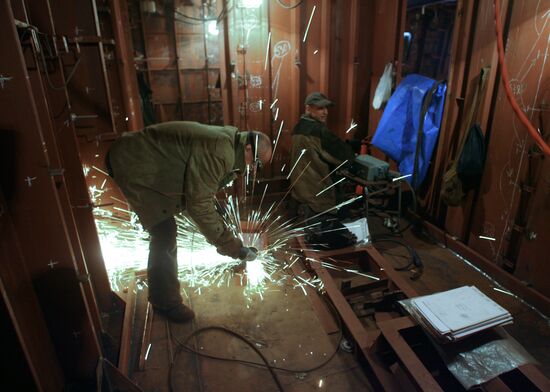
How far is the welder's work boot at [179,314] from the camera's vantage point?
2.84m

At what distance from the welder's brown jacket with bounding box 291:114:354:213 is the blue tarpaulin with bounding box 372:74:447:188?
82 cm

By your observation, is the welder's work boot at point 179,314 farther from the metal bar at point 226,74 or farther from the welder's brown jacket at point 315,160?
the metal bar at point 226,74

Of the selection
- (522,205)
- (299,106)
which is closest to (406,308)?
(522,205)

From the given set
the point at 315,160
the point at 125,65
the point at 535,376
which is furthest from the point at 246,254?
the point at 125,65

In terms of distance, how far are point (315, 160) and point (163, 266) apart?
1.99 meters

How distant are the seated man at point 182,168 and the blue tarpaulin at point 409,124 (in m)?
2.52

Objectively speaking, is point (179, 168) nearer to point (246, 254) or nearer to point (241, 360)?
point (246, 254)

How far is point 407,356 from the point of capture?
2.04m

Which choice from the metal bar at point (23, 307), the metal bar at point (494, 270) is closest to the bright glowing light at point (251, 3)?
the metal bar at point (23, 307)

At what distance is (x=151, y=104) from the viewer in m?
5.95

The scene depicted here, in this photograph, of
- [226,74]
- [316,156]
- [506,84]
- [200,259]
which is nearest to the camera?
[506,84]

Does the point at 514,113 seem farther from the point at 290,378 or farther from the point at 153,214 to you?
the point at 153,214

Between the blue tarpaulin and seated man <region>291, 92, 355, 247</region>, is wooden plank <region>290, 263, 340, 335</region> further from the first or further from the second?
the blue tarpaulin

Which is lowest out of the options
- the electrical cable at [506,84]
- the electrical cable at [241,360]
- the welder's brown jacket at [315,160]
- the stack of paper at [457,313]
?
the electrical cable at [241,360]
